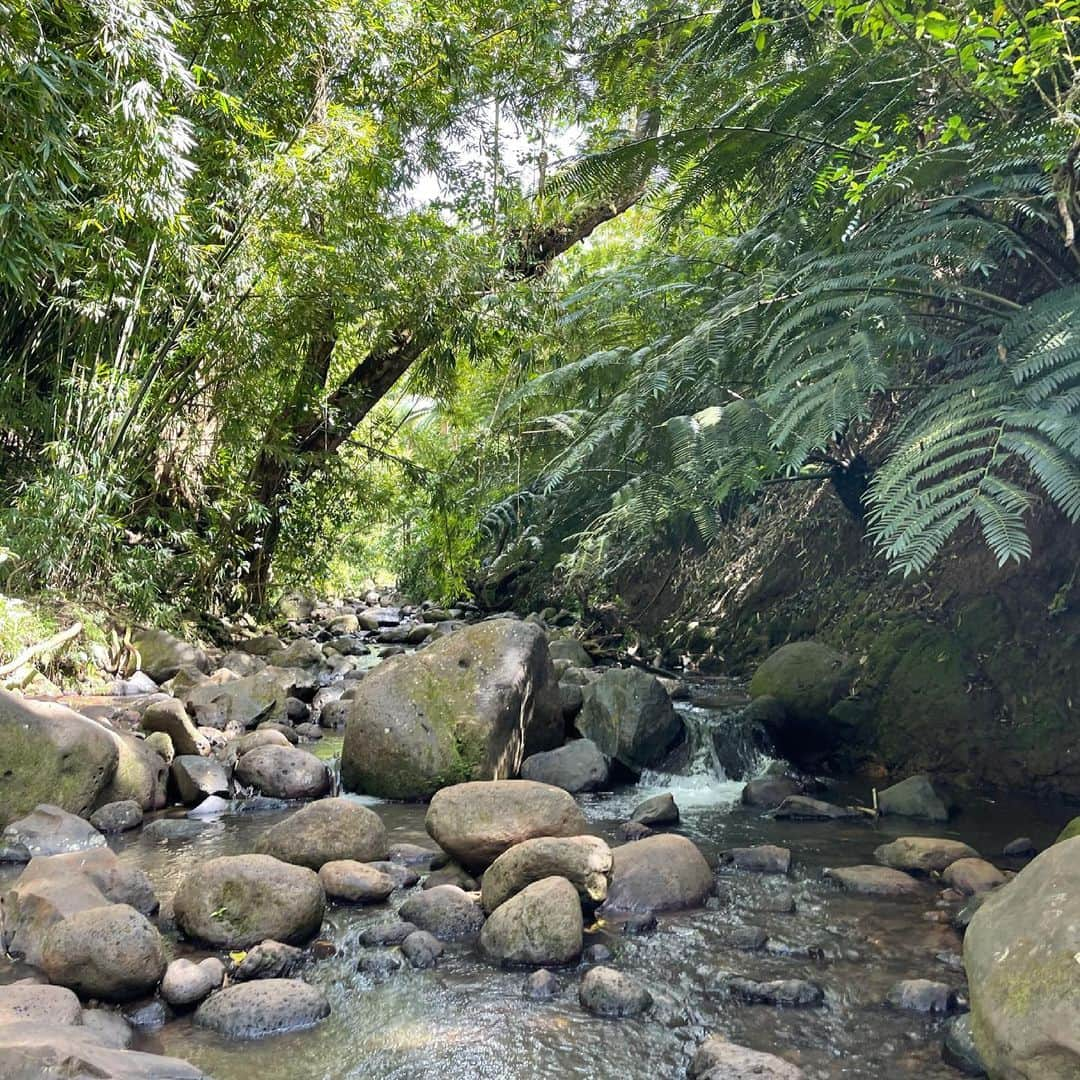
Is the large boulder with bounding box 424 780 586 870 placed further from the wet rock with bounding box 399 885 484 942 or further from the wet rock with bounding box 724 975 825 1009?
the wet rock with bounding box 724 975 825 1009

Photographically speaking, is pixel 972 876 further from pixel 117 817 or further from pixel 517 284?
pixel 517 284

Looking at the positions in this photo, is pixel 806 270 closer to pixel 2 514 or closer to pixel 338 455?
pixel 2 514

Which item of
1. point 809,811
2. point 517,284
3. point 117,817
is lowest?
point 117,817

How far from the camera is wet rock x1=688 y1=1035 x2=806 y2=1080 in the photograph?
256 cm

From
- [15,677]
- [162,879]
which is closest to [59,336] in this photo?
[15,677]

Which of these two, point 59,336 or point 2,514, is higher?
point 59,336

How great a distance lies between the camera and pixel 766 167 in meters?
4.87

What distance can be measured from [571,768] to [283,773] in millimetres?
1825

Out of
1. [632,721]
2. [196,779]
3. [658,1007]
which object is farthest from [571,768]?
[658,1007]

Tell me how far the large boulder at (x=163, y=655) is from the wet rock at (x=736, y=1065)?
702cm

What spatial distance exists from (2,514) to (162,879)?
430 cm

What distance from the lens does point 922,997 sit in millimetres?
3074

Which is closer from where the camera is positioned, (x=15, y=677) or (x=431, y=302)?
(x=15, y=677)

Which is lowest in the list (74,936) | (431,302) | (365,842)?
(74,936)
